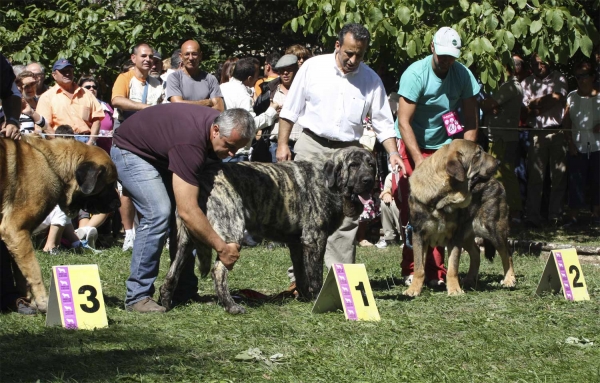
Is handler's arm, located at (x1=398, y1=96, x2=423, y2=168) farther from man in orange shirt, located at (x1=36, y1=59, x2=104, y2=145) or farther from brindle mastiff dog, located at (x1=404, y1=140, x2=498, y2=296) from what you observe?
man in orange shirt, located at (x1=36, y1=59, x2=104, y2=145)

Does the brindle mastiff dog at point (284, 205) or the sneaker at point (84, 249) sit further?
the sneaker at point (84, 249)

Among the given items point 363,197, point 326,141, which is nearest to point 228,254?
point 363,197

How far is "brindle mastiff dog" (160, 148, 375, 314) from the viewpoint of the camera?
253 inches

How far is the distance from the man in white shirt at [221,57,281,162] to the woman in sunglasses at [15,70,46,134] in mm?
2283

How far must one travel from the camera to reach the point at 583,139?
1320 cm

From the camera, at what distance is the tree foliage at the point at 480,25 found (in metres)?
10.2

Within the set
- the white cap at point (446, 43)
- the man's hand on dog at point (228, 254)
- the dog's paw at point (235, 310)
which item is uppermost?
the white cap at point (446, 43)

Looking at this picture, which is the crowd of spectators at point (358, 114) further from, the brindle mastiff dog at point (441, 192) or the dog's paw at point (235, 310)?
the dog's paw at point (235, 310)

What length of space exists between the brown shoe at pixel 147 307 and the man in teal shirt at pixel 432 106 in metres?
2.79

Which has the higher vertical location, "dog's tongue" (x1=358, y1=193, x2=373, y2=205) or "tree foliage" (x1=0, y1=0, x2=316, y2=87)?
"tree foliage" (x1=0, y1=0, x2=316, y2=87)

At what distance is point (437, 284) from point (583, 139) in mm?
5899

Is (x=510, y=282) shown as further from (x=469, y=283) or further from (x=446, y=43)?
(x=446, y=43)

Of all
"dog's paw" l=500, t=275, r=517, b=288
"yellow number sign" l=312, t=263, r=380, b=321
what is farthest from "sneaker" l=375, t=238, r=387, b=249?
"yellow number sign" l=312, t=263, r=380, b=321

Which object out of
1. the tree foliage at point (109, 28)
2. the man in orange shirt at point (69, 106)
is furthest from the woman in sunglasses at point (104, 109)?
the tree foliage at point (109, 28)
